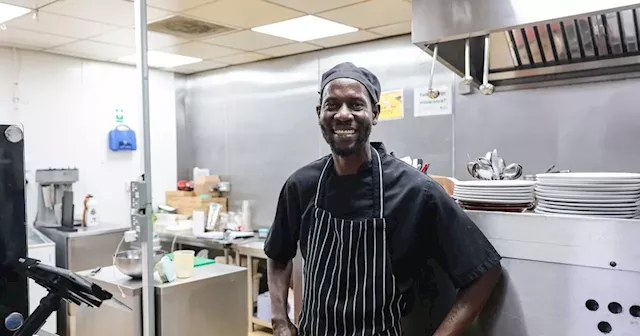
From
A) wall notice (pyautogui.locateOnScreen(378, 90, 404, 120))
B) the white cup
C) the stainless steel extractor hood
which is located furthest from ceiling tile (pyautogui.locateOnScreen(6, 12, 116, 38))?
the stainless steel extractor hood

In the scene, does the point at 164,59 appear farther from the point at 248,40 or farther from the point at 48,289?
the point at 48,289

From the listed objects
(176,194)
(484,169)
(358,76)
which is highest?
(358,76)

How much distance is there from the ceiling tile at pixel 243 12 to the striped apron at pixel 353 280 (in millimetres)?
1897

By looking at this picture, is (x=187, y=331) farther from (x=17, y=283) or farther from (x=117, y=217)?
(x=117, y=217)

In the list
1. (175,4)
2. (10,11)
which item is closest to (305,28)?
(175,4)

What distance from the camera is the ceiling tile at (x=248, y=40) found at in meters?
3.89

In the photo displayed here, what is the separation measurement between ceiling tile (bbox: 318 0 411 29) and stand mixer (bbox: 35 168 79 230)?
106 inches

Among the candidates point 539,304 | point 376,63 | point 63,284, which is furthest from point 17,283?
point 376,63

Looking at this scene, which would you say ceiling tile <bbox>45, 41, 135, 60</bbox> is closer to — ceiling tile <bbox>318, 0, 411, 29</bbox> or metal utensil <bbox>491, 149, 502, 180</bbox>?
ceiling tile <bbox>318, 0, 411, 29</bbox>

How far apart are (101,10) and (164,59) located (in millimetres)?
1626

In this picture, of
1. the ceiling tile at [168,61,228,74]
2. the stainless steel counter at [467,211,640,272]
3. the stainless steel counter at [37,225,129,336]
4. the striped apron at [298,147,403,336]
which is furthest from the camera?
the ceiling tile at [168,61,228,74]

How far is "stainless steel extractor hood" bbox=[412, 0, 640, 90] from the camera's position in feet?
5.39

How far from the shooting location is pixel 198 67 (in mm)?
5293

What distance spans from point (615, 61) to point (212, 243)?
131 inches
